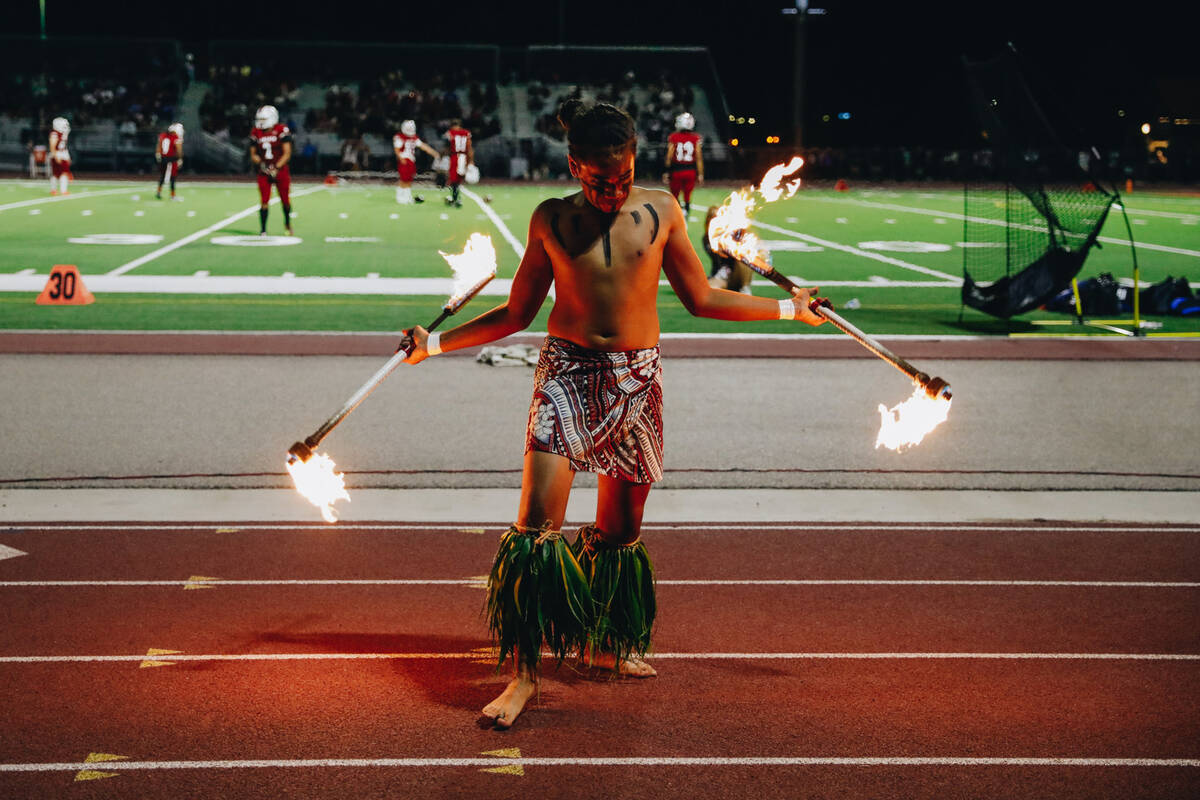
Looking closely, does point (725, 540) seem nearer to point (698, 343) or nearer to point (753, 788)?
point (753, 788)

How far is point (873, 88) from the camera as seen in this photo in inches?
2660

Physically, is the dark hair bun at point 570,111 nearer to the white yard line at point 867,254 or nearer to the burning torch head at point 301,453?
the burning torch head at point 301,453

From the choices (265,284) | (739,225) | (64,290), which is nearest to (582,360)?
(739,225)

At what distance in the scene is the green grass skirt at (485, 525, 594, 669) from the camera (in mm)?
4422

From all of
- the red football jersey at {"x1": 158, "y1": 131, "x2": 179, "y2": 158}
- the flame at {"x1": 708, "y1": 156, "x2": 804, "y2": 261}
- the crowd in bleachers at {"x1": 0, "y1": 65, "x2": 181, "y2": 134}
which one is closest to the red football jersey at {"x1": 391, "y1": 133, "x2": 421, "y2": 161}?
the red football jersey at {"x1": 158, "y1": 131, "x2": 179, "y2": 158}

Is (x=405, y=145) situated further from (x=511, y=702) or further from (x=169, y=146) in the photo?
(x=511, y=702)

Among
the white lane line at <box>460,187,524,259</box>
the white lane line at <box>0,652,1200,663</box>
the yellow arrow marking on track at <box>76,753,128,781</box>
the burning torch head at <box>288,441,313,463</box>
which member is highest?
the burning torch head at <box>288,441,313,463</box>

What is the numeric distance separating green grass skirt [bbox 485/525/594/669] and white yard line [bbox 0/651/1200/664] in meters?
0.71

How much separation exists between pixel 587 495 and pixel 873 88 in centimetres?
6345

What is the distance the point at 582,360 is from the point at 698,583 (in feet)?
6.27

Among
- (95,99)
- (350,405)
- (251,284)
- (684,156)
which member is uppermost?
(95,99)

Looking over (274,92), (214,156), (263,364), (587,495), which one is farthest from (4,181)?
(587,495)

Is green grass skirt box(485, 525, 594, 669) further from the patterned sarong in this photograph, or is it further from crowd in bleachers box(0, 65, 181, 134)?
crowd in bleachers box(0, 65, 181, 134)

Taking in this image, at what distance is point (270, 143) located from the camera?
73.9 ft
